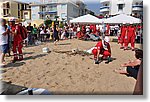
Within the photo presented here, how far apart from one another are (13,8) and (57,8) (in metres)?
0.45

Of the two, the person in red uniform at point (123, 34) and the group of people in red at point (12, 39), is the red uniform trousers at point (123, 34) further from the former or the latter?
the group of people in red at point (12, 39)

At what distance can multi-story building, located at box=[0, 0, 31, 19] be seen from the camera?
229cm

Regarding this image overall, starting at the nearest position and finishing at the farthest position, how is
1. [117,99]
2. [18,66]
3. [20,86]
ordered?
[117,99]
[20,86]
[18,66]

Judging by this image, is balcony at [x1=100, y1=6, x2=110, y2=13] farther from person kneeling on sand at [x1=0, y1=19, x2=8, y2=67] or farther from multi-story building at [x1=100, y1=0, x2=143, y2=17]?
person kneeling on sand at [x1=0, y1=19, x2=8, y2=67]

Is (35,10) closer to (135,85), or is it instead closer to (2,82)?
(2,82)

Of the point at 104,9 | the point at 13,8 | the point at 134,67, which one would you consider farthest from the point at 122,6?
the point at 13,8

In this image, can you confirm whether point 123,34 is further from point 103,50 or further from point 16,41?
point 16,41

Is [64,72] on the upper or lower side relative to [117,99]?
upper

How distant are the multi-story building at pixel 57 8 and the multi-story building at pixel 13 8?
7 cm

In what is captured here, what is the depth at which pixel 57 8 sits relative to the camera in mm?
2426

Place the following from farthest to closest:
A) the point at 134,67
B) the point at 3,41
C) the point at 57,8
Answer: the point at 3,41 → the point at 57,8 → the point at 134,67

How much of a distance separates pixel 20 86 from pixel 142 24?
4.10ft

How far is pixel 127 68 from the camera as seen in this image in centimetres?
239

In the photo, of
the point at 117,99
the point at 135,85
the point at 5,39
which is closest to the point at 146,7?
the point at 135,85
